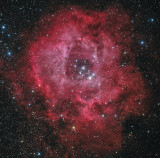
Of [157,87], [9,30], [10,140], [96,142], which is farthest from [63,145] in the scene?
[9,30]

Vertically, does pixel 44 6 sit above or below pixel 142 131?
above

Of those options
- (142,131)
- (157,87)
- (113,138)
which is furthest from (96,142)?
(157,87)

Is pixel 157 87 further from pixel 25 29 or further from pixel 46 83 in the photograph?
pixel 25 29

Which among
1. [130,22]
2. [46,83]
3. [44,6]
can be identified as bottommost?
[46,83]

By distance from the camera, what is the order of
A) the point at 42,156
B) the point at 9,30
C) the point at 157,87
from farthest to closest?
the point at 42,156 < the point at 157,87 < the point at 9,30

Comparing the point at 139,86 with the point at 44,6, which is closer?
the point at 44,6

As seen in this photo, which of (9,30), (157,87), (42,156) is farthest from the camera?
(42,156)
